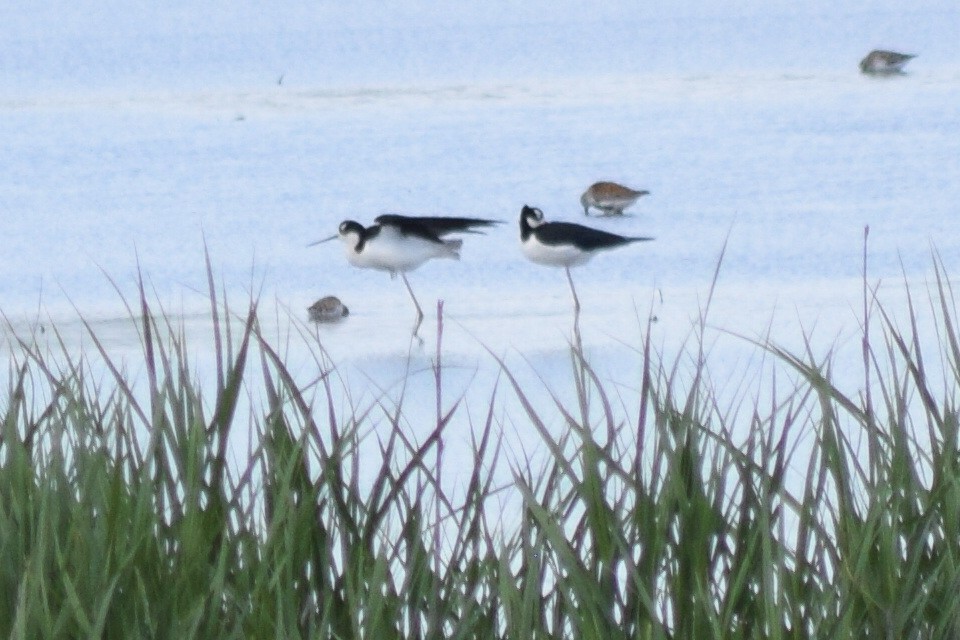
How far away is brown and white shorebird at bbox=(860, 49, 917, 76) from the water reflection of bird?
4.25 m

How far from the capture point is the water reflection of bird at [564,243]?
444cm

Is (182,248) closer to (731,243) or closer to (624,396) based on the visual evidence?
(731,243)

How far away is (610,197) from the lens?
5.50 m

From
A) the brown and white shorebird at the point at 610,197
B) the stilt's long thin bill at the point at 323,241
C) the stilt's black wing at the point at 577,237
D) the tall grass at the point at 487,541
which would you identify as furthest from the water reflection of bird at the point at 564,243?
the tall grass at the point at 487,541

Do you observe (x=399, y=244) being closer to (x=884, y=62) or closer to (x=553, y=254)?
(x=553, y=254)

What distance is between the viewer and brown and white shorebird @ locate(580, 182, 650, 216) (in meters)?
5.50

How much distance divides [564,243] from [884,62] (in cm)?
457

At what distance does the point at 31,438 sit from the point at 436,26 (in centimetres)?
920

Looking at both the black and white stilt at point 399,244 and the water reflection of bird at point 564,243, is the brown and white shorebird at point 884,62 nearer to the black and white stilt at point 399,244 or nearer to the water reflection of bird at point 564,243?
the water reflection of bird at point 564,243

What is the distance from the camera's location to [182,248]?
4.99 metres

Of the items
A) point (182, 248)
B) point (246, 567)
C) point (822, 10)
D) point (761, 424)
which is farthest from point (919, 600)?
point (822, 10)

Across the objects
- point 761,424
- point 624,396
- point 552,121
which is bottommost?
point 624,396

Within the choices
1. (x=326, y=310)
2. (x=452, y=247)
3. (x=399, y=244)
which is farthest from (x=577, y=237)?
(x=326, y=310)

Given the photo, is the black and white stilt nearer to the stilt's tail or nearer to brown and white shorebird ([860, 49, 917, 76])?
the stilt's tail
